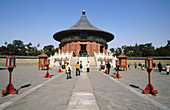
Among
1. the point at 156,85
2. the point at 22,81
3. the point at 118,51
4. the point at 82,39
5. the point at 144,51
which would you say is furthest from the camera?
the point at 118,51

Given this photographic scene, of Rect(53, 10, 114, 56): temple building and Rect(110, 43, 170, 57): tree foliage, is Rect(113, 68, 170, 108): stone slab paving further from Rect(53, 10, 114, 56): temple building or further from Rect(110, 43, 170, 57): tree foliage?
Rect(110, 43, 170, 57): tree foliage

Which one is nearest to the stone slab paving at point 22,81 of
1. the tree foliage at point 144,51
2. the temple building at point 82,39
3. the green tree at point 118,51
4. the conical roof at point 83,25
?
the temple building at point 82,39

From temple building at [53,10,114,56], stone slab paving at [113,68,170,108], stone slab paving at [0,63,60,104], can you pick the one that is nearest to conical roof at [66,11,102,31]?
temple building at [53,10,114,56]

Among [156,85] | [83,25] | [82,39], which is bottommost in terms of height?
[156,85]

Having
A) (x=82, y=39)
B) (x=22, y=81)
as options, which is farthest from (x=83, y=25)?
(x=22, y=81)

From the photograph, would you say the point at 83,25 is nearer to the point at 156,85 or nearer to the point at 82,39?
the point at 82,39

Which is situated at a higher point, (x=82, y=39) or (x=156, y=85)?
(x=82, y=39)

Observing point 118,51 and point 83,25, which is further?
point 118,51

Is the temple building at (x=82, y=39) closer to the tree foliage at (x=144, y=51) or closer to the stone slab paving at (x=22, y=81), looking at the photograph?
the stone slab paving at (x=22, y=81)

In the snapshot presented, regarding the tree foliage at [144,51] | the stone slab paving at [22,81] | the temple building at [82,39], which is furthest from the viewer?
the tree foliage at [144,51]

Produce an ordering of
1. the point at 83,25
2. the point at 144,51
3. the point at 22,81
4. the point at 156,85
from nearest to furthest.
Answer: the point at 156,85 → the point at 22,81 → the point at 83,25 → the point at 144,51

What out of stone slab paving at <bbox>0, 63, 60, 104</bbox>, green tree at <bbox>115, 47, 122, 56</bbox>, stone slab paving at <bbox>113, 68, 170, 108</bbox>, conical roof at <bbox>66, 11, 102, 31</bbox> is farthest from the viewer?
green tree at <bbox>115, 47, 122, 56</bbox>

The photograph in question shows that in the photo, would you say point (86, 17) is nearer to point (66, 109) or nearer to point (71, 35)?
point (71, 35)

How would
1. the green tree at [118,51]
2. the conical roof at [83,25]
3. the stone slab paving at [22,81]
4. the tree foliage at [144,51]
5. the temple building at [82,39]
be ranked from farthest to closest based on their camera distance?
the green tree at [118,51] < the tree foliage at [144,51] < the conical roof at [83,25] < the temple building at [82,39] < the stone slab paving at [22,81]
